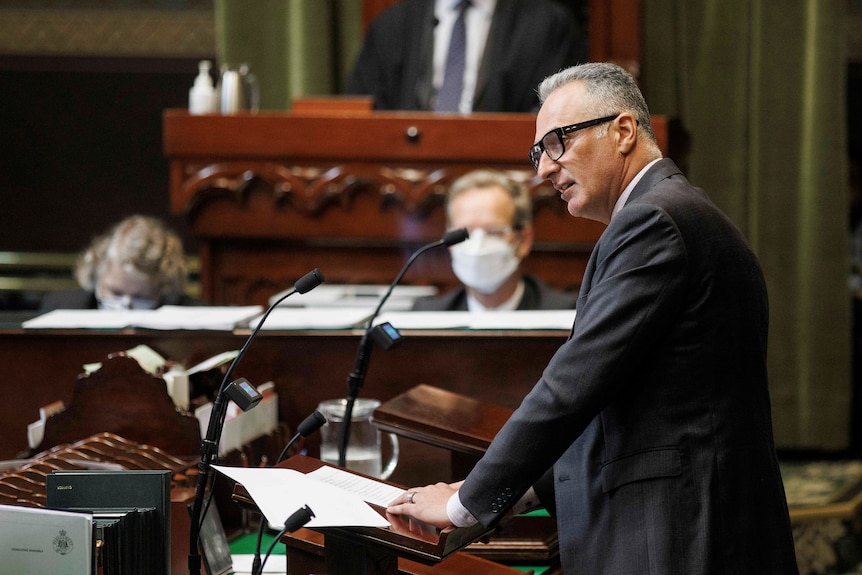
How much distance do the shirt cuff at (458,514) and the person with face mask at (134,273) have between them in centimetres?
230

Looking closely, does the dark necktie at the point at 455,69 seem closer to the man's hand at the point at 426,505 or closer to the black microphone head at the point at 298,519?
the man's hand at the point at 426,505

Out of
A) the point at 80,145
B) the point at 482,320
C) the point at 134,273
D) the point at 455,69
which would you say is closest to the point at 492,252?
the point at 482,320

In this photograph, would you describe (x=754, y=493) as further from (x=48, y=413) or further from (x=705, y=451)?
(x=48, y=413)

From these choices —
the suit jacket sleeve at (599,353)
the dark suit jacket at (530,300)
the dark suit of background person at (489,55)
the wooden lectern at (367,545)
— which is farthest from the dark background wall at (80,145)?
the suit jacket sleeve at (599,353)

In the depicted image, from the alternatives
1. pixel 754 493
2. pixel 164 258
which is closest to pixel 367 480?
pixel 754 493

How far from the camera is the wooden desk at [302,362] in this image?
104 inches

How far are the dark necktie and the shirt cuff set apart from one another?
3.30m

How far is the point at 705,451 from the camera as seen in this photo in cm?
175

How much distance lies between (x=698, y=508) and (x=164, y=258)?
2605mm

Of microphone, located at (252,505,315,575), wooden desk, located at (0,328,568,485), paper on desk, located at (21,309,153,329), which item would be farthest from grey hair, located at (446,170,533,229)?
microphone, located at (252,505,315,575)

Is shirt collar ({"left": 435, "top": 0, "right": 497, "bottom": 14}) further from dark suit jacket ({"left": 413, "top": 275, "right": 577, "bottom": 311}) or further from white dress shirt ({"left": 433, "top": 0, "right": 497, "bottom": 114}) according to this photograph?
dark suit jacket ({"left": 413, "top": 275, "right": 577, "bottom": 311})

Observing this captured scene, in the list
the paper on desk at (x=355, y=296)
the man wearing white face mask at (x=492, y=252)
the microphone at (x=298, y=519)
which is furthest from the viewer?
the paper on desk at (x=355, y=296)

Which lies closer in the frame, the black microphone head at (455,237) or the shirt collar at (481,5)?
the black microphone head at (455,237)

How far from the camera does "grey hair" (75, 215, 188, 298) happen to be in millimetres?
3879
